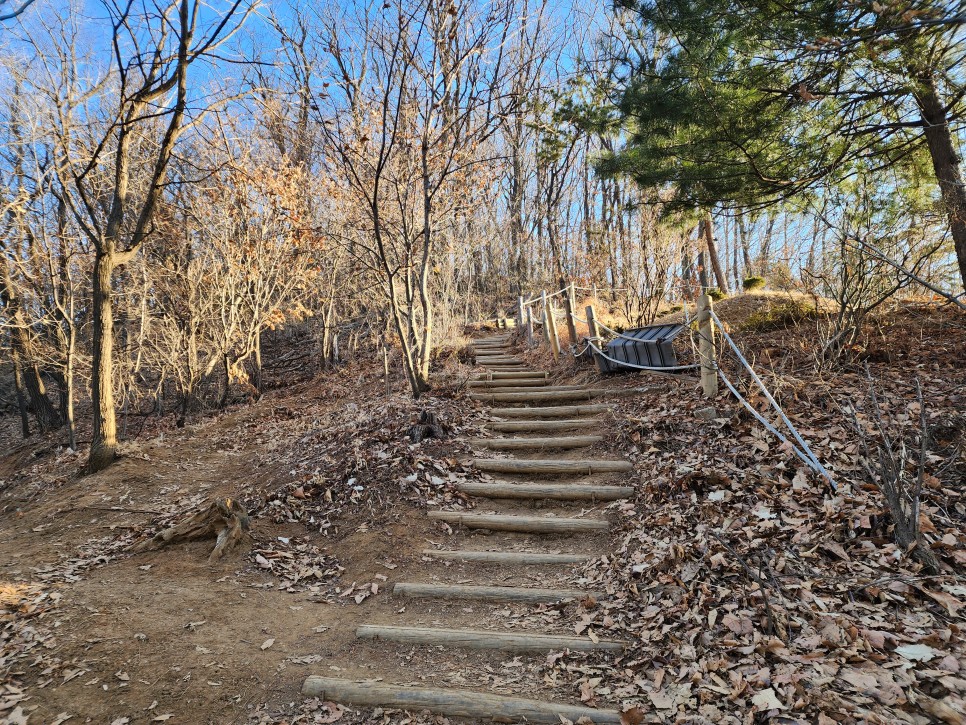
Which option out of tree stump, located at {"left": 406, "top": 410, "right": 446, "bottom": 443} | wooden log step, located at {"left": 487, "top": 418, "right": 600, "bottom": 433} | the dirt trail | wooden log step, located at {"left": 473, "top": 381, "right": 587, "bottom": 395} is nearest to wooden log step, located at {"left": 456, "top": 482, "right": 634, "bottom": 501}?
the dirt trail

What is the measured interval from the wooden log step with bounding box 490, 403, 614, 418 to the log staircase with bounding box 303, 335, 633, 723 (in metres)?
0.01

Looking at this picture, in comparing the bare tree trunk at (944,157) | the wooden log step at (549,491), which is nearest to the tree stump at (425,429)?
the wooden log step at (549,491)

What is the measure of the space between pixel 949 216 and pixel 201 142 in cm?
A: 1319

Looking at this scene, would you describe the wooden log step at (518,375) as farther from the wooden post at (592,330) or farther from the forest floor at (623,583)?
the forest floor at (623,583)

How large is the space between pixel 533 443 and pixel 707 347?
2.27 metres

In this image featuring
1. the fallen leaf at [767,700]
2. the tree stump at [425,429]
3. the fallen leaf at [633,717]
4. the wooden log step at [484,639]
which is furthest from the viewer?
the tree stump at [425,429]

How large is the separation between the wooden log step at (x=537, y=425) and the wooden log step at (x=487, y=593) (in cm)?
307

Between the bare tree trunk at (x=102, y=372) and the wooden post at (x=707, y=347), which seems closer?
the wooden post at (x=707, y=347)

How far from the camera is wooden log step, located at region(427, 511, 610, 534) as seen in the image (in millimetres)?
4816

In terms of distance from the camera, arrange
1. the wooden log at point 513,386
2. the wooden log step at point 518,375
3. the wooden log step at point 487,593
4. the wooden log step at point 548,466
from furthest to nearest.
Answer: the wooden log step at point 518,375 < the wooden log at point 513,386 < the wooden log step at point 548,466 < the wooden log step at point 487,593

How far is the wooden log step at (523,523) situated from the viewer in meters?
4.82

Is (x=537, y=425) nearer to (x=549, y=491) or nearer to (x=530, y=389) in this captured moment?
(x=530, y=389)

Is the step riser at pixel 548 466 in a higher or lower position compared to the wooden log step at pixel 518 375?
lower

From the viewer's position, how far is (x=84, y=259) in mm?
10719
